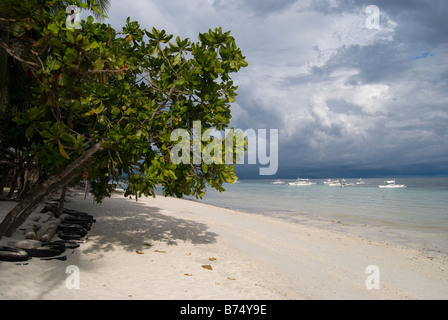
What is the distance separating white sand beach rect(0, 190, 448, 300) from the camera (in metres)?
5.43

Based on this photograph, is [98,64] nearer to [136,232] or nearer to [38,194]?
[38,194]

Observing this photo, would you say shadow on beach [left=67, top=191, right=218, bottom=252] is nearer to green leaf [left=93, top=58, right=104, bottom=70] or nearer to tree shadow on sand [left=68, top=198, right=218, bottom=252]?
tree shadow on sand [left=68, top=198, right=218, bottom=252]

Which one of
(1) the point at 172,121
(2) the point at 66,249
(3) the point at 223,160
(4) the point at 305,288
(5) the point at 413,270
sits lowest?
(5) the point at 413,270

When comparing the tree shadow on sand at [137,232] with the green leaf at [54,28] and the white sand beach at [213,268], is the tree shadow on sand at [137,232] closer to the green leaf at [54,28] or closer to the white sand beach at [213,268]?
the white sand beach at [213,268]

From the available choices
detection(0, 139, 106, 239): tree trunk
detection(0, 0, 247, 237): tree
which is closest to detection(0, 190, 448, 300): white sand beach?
detection(0, 139, 106, 239): tree trunk

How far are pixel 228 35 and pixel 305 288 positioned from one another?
6001mm

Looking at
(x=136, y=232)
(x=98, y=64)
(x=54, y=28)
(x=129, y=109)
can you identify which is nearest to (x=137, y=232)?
(x=136, y=232)

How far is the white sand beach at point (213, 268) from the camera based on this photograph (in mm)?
5426

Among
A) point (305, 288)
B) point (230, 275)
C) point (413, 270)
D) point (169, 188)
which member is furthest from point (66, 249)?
point (413, 270)

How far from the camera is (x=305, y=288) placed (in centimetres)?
631

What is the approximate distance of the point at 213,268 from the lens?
709 cm

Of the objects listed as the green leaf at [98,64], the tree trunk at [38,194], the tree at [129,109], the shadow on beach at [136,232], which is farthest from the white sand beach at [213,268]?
Answer: the green leaf at [98,64]

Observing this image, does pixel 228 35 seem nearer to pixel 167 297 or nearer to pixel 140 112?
pixel 140 112
